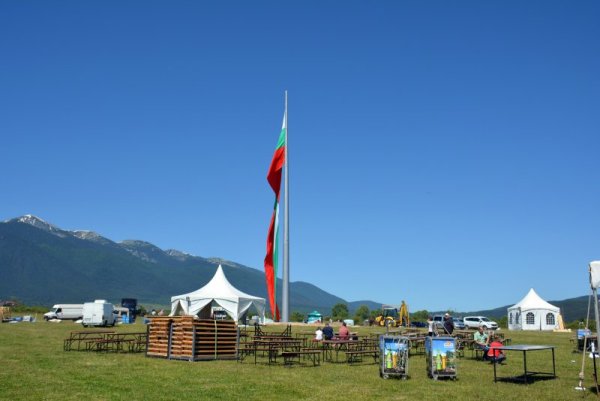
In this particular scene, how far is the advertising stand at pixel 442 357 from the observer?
1502cm

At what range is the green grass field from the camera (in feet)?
39.9

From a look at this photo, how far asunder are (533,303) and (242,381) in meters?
44.1

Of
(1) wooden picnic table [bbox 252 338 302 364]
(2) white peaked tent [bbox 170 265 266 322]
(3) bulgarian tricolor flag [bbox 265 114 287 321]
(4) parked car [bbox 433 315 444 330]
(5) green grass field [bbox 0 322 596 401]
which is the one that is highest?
(3) bulgarian tricolor flag [bbox 265 114 287 321]

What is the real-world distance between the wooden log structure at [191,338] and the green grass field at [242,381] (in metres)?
0.53

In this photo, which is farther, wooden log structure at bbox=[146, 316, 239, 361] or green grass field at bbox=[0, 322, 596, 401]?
wooden log structure at bbox=[146, 316, 239, 361]

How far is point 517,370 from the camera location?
17391 mm

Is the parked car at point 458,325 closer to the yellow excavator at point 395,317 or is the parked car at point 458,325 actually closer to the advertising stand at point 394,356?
the yellow excavator at point 395,317

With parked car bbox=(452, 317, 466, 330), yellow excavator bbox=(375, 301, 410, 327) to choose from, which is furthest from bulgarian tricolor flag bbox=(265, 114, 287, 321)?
parked car bbox=(452, 317, 466, 330)

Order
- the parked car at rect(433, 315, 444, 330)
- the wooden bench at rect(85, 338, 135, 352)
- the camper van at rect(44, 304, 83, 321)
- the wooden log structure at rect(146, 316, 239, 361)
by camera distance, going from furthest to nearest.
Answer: the camper van at rect(44, 304, 83, 321)
the parked car at rect(433, 315, 444, 330)
the wooden bench at rect(85, 338, 135, 352)
the wooden log structure at rect(146, 316, 239, 361)

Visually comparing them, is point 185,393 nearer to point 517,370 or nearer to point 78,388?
point 78,388

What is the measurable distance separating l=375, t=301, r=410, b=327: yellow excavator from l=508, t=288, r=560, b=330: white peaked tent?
10571mm

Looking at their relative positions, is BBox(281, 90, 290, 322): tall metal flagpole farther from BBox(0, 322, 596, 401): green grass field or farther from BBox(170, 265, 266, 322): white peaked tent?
BBox(0, 322, 596, 401): green grass field

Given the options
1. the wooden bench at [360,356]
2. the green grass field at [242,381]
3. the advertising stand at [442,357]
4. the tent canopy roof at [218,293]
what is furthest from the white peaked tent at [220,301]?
the advertising stand at [442,357]

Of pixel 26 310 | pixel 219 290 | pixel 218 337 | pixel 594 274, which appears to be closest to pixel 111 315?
pixel 219 290
